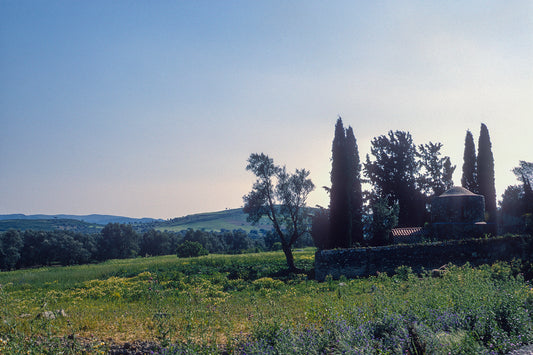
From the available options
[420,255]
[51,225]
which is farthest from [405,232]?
[51,225]

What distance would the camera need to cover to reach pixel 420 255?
773 inches


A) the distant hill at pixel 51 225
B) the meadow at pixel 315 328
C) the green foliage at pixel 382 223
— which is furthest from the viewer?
the distant hill at pixel 51 225

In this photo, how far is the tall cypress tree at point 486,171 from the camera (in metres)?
40.6

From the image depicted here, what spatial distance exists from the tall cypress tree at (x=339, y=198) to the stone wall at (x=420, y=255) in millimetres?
9950

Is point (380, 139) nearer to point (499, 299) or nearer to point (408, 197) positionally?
point (408, 197)

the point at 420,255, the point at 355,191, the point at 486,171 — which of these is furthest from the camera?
the point at 355,191

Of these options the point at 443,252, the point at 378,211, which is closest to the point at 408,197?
the point at 378,211

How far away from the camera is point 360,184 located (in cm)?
4303

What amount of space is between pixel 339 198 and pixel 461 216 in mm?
9821

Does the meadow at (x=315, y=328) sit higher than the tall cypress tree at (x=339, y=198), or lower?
lower

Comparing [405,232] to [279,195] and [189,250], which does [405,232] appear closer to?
[279,195]

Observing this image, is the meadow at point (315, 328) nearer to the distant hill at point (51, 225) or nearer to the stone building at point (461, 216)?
the stone building at point (461, 216)

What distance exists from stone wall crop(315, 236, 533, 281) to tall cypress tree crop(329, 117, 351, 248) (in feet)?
32.6

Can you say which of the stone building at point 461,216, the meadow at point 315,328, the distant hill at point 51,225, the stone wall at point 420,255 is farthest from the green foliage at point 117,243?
the distant hill at point 51,225
